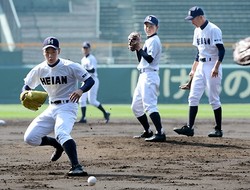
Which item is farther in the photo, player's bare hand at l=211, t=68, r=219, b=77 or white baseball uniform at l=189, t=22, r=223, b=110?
white baseball uniform at l=189, t=22, r=223, b=110

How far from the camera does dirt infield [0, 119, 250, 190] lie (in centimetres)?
812

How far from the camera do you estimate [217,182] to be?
27.1ft

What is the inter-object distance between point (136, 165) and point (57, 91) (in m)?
1.38

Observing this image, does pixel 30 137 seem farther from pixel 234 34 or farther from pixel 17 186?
pixel 234 34

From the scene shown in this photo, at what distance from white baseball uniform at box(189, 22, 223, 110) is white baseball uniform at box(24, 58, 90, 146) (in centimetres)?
373

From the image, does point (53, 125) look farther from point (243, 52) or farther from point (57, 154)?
point (243, 52)

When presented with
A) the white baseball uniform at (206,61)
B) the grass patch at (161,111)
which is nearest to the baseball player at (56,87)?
the white baseball uniform at (206,61)

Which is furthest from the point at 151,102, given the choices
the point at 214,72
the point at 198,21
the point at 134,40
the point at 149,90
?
the point at 198,21

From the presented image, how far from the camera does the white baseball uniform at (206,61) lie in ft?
41.6

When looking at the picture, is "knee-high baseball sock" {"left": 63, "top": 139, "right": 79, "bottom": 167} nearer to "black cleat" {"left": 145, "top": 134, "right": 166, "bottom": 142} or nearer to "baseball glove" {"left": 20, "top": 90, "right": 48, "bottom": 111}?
"baseball glove" {"left": 20, "top": 90, "right": 48, "bottom": 111}

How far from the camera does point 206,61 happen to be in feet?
41.9

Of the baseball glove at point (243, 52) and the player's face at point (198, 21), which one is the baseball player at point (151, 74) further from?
the baseball glove at point (243, 52)

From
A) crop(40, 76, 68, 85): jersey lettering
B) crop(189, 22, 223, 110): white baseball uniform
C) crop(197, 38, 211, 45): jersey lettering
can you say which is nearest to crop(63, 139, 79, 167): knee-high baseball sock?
crop(40, 76, 68, 85): jersey lettering

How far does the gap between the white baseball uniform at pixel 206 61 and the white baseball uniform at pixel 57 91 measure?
12.2 ft
